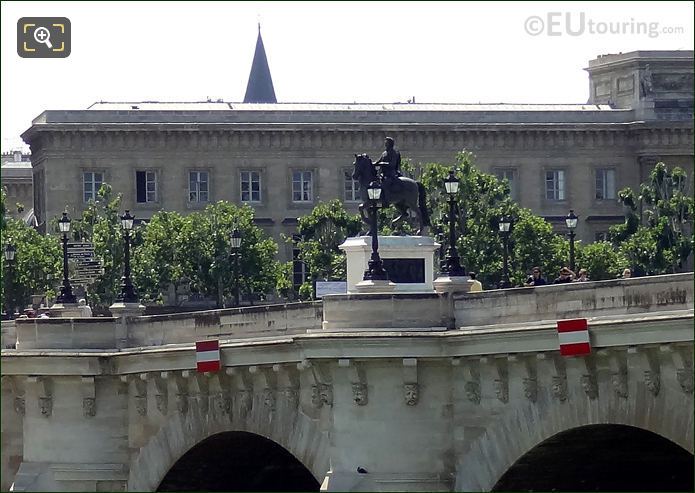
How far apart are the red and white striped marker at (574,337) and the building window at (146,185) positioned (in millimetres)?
102511

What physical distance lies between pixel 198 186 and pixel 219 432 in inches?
3492

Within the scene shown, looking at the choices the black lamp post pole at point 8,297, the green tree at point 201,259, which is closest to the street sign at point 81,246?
the green tree at point 201,259

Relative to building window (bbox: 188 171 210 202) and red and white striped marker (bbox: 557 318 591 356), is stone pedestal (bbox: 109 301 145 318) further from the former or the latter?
building window (bbox: 188 171 210 202)

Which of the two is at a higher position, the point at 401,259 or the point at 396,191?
the point at 396,191

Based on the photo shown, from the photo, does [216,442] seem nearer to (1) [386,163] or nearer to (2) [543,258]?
(1) [386,163]

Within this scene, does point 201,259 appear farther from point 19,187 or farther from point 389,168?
point 389,168

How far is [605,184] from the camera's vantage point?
494ft

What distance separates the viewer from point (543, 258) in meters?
114

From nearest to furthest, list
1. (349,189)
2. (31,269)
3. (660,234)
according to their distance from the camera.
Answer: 1. (660,234)
2. (31,269)
3. (349,189)

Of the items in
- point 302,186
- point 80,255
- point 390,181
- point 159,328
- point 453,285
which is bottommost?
point 159,328

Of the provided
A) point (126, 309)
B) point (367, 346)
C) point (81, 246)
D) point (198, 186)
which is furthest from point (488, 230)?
point (367, 346)

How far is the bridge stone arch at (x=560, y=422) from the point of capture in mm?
42062

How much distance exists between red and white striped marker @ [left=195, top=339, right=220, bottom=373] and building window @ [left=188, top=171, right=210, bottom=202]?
89.9m

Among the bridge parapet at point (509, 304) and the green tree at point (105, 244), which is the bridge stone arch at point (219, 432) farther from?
the green tree at point (105, 244)
